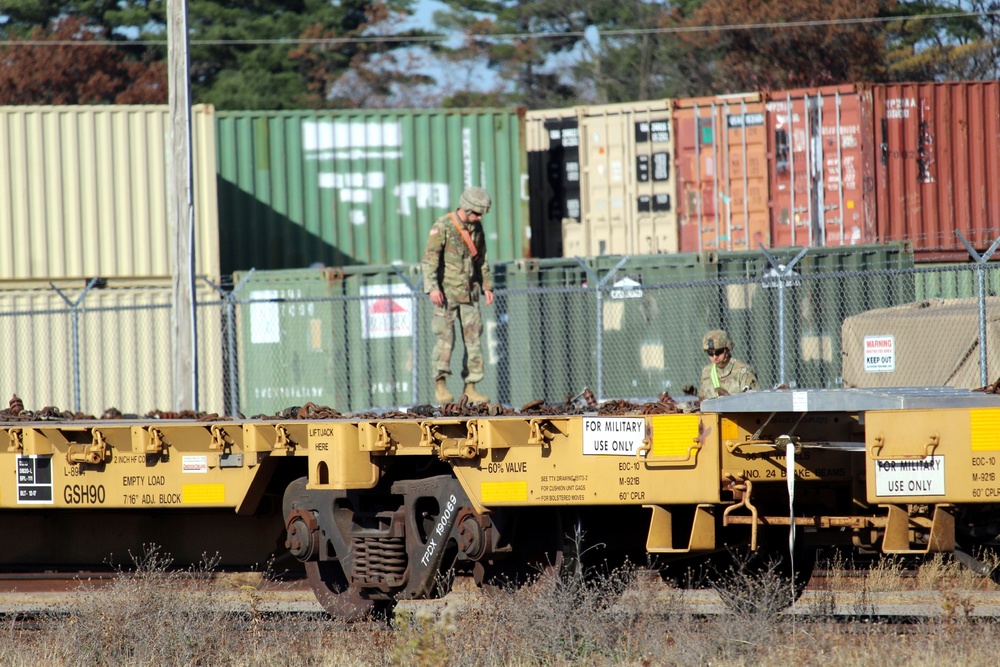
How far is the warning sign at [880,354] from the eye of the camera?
11789 millimetres

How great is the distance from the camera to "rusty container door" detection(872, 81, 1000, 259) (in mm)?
18047

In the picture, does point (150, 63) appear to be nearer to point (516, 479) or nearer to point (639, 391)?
point (639, 391)

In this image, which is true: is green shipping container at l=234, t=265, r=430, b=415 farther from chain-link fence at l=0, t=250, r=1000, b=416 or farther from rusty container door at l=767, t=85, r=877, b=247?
rusty container door at l=767, t=85, r=877, b=247

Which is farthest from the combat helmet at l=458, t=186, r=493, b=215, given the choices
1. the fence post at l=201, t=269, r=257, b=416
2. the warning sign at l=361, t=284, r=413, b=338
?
the warning sign at l=361, t=284, r=413, b=338

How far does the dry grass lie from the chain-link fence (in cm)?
584

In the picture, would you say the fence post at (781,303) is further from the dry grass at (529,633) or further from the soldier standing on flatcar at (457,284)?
the dry grass at (529,633)

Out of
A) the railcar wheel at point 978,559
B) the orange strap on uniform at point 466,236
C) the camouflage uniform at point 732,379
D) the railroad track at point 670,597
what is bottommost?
the railroad track at point 670,597

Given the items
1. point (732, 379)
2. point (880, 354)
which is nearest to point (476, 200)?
point (732, 379)

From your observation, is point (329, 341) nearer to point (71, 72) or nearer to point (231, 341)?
point (231, 341)

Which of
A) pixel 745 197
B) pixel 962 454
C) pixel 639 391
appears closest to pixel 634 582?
pixel 962 454

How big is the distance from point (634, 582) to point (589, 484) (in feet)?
4.88

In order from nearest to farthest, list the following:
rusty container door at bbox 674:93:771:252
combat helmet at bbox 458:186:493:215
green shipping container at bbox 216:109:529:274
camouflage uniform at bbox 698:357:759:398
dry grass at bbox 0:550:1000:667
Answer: dry grass at bbox 0:550:1000:667
camouflage uniform at bbox 698:357:759:398
combat helmet at bbox 458:186:493:215
rusty container door at bbox 674:93:771:252
green shipping container at bbox 216:109:529:274

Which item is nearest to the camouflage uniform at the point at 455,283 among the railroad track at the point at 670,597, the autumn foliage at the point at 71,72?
the railroad track at the point at 670,597

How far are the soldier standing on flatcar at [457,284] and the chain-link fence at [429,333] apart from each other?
9.18 feet
